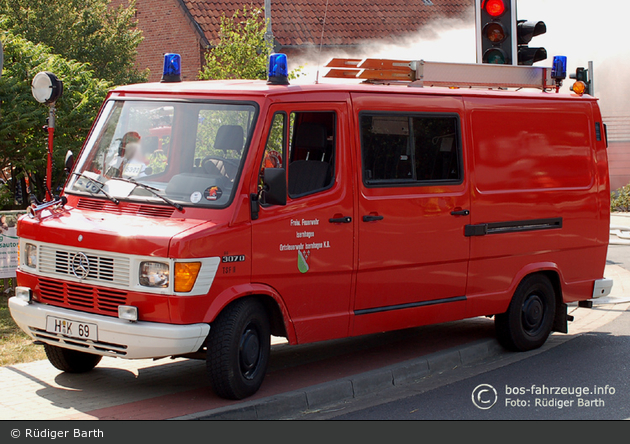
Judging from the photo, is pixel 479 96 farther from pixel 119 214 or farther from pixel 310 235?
pixel 119 214

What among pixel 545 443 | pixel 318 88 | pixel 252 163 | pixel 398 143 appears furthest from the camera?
pixel 398 143

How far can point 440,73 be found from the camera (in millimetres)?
8383

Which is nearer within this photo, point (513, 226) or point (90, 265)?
point (90, 265)

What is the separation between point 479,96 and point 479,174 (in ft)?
2.64

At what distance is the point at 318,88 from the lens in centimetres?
685

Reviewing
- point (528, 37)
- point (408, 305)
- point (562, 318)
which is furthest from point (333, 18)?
point (408, 305)

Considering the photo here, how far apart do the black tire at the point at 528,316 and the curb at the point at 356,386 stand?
0.75 feet

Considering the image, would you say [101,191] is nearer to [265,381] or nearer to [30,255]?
[30,255]

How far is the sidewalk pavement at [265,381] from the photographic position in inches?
239

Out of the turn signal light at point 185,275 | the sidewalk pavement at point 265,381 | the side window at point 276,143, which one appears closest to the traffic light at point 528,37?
the sidewalk pavement at point 265,381

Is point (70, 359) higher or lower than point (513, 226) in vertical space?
lower

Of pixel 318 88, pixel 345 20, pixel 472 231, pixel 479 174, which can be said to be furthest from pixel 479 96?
pixel 345 20

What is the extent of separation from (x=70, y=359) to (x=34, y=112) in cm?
642

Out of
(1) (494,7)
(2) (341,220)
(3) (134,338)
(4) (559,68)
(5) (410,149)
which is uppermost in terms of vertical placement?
(1) (494,7)
